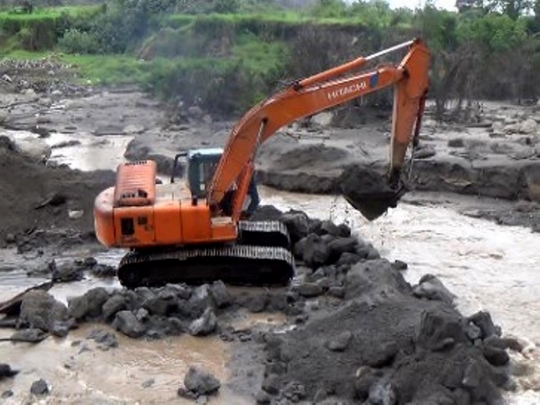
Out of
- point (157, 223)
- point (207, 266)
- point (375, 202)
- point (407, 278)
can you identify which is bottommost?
point (407, 278)

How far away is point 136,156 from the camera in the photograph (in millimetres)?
22625

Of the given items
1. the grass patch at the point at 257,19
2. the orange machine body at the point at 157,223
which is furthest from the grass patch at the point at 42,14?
the orange machine body at the point at 157,223

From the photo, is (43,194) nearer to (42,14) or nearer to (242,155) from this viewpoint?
(242,155)

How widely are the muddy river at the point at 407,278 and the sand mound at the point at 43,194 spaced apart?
1.46m

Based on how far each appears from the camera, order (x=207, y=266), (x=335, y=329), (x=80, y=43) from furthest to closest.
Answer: (x=80, y=43)
(x=207, y=266)
(x=335, y=329)

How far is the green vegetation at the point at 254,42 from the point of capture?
2923 centimetres

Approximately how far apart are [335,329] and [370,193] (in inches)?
132

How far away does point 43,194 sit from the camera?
17766 mm

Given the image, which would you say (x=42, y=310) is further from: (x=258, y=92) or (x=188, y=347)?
(x=258, y=92)

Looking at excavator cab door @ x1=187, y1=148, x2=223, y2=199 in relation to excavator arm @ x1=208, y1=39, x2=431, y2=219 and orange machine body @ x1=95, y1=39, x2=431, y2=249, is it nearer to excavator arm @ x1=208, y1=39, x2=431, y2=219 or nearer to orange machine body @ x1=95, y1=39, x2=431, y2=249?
orange machine body @ x1=95, y1=39, x2=431, y2=249

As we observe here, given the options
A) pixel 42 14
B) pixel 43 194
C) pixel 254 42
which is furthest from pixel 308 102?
pixel 42 14

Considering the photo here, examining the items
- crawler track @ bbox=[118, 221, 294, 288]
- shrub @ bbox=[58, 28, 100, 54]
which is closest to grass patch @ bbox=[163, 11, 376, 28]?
shrub @ bbox=[58, 28, 100, 54]

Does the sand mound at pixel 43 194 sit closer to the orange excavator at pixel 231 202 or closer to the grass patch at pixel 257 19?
the orange excavator at pixel 231 202

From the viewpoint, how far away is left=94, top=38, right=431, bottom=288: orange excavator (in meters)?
12.7
